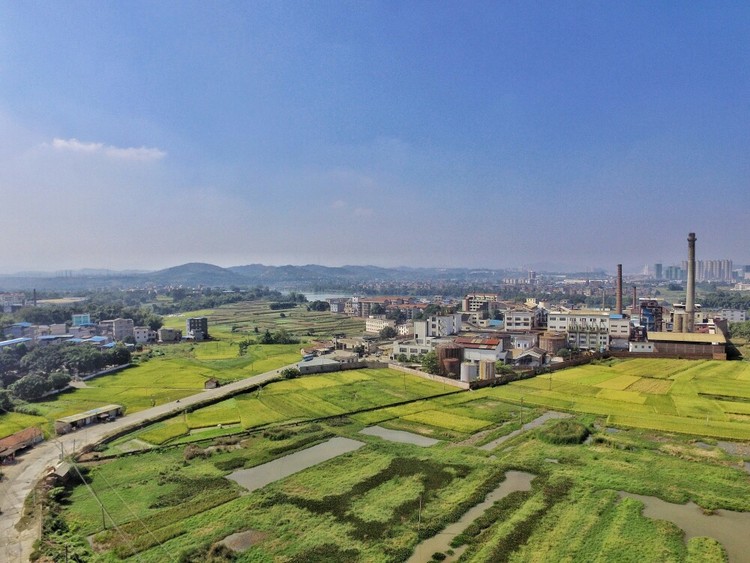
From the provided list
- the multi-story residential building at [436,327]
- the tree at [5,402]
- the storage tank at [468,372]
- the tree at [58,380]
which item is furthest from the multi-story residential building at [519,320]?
the tree at [5,402]

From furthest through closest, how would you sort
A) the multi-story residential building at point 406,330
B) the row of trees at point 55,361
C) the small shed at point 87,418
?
the multi-story residential building at point 406,330 → the row of trees at point 55,361 → the small shed at point 87,418

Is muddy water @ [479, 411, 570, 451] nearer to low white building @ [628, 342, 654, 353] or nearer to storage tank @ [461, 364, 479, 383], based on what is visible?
storage tank @ [461, 364, 479, 383]

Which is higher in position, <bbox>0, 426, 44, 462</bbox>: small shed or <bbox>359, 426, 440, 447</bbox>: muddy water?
<bbox>0, 426, 44, 462</bbox>: small shed

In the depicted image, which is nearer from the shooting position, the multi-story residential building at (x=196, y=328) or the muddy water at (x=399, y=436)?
the muddy water at (x=399, y=436)

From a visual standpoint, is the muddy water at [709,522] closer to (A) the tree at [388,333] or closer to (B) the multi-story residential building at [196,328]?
(A) the tree at [388,333]

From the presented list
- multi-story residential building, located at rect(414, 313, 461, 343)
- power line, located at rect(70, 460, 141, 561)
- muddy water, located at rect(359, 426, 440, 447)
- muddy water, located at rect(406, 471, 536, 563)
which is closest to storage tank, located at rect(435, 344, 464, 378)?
multi-story residential building, located at rect(414, 313, 461, 343)

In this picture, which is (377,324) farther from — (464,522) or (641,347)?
(464,522)
